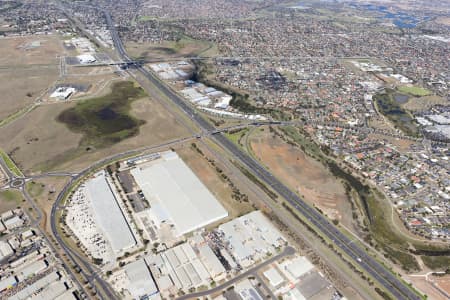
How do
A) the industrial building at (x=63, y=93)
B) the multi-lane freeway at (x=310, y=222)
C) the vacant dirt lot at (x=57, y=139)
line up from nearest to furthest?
the multi-lane freeway at (x=310, y=222), the vacant dirt lot at (x=57, y=139), the industrial building at (x=63, y=93)

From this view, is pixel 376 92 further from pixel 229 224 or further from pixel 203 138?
pixel 229 224

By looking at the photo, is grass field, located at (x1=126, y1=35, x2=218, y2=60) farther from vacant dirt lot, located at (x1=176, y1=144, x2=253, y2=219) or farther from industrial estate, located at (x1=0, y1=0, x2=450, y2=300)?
vacant dirt lot, located at (x1=176, y1=144, x2=253, y2=219)

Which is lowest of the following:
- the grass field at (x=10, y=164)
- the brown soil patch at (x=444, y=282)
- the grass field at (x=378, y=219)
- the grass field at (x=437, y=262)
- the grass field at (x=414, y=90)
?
the brown soil patch at (x=444, y=282)

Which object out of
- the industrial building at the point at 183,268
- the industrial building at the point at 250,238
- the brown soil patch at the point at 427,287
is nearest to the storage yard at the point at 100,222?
the industrial building at the point at 183,268

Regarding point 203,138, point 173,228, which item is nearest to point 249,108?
point 203,138

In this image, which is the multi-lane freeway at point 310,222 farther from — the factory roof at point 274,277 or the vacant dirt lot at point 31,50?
the vacant dirt lot at point 31,50

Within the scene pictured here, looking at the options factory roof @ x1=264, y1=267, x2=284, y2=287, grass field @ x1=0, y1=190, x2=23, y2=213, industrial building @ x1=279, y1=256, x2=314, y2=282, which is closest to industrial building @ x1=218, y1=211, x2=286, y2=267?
factory roof @ x1=264, y1=267, x2=284, y2=287

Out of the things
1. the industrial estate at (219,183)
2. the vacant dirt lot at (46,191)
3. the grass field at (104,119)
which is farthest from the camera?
the grass field at (104,119)

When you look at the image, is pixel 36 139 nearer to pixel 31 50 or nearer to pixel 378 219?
pixel 378 219
